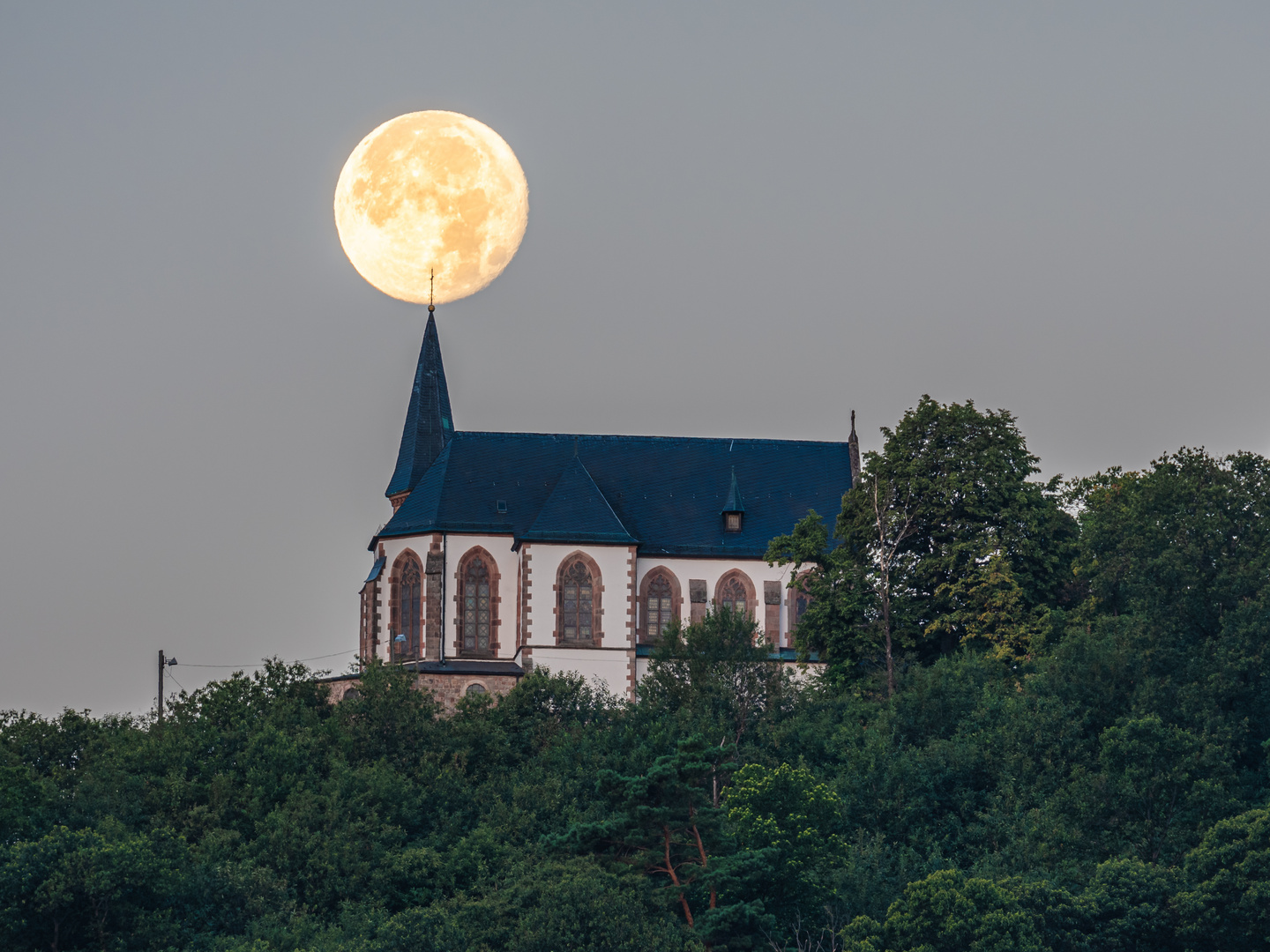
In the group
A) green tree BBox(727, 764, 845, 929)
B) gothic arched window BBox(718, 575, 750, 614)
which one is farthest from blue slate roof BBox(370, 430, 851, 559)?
green tree BBox(727, 764, 845, 929)

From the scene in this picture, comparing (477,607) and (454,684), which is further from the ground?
(477,607)

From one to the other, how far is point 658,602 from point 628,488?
190 inches

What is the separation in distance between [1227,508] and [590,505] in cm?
2674

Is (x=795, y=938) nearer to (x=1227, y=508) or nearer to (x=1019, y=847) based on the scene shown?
(x=1019, y=847)

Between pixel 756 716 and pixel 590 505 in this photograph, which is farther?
pixel 590 505

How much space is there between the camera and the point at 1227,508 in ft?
184

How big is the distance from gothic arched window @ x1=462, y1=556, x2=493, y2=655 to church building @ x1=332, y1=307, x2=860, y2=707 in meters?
0.04

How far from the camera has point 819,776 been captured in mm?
59156

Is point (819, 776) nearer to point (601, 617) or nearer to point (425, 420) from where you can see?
point (601, 617)

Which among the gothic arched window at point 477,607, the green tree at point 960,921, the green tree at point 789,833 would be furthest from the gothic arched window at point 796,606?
the green tree at point 960,921

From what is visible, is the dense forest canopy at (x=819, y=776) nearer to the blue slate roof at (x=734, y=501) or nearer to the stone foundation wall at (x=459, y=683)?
the stone foundation wall at (x=459, y=683)

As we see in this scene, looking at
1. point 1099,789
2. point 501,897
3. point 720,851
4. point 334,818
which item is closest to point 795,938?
point 720,851

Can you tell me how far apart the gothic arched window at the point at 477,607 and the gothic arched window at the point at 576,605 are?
2698mm

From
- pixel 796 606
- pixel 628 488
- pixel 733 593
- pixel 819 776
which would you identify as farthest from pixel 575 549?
pixel 819 776
